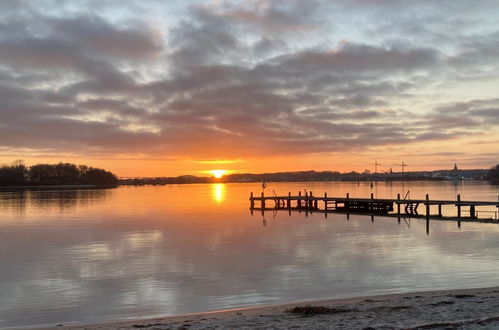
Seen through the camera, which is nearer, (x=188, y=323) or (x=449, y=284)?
(x=188, y=323)

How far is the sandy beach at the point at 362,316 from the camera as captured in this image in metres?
11.3

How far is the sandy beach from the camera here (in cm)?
1128

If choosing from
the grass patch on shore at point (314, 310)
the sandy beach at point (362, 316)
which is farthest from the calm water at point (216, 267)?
the grass patch on shore at point (314, 310)

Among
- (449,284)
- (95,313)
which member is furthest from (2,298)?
(449,284)

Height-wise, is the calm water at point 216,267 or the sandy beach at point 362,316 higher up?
the sandy beach at point 362,316

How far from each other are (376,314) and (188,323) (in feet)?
16.1

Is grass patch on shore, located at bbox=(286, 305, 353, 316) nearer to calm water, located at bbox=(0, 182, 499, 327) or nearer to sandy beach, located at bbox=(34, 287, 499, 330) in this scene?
sandy beach, located at bbox=(34, 287, 499, 330)

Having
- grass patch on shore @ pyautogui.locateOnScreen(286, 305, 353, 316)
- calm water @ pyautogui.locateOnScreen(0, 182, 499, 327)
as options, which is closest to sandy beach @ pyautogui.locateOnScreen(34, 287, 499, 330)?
grass patch on shore @ pyautogui.locateOnScreen(286, 305, 353, 316)

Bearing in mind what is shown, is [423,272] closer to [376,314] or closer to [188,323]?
[376,314]

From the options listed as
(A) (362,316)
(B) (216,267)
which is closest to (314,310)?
(A) (362,316)

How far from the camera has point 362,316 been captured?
12461mm

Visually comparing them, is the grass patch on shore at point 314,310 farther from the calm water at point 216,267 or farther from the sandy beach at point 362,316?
the calm water at point 216,267

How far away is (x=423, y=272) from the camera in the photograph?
21.4m

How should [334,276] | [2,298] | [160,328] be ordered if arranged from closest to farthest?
1. [160,328]
2. [2,298]
3. [334,276]
